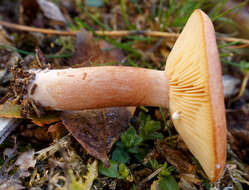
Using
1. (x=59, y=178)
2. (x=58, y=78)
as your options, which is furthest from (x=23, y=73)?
(x=59, y=178)

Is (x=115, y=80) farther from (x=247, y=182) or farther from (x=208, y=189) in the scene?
(x=247, y=182)

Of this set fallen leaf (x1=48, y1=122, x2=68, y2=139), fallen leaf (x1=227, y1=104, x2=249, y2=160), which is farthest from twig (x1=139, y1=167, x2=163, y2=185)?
fallen leaf (x1=227, y1=104, x2=249, y2=160)

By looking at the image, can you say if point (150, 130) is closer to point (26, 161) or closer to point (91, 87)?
point (91, 87)

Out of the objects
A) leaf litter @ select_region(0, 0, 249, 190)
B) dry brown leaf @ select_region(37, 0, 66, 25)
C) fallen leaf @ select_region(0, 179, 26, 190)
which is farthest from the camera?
dry brown leaf @ select_region(37, 0, 66, 25)

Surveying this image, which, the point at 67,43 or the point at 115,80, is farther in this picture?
the point at 67,43

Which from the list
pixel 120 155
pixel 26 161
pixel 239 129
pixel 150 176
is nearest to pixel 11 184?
pixel 26 161

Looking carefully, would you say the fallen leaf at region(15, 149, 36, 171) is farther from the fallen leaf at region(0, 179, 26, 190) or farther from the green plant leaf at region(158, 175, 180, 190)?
the green plant leaf at region(158, 175, 180, 190)
